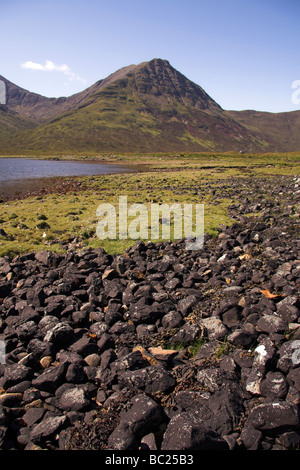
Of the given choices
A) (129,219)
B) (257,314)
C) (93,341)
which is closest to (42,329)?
(93,341)

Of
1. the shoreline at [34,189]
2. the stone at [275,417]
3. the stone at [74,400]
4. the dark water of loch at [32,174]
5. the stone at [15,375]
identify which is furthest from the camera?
the dark water of loch at [32,174]

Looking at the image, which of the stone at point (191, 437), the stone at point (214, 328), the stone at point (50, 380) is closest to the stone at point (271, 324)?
the stone at point (214, 328)

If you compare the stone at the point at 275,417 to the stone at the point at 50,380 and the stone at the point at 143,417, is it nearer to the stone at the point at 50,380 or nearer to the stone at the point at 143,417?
the stone at the point at 143,417

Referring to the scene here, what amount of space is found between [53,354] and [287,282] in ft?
27.6

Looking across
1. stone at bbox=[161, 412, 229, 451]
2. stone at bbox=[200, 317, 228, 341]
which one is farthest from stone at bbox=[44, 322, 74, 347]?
stone at bbox=[161, 412, 229, 451]

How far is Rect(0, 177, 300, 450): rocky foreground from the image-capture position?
543 cm

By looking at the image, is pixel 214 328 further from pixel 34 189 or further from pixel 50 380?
pixel 34 189

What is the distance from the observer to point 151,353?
776 cm

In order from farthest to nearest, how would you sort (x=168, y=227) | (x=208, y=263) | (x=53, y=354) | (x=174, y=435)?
1. (x=168, y=227)
2. (x=208, y=263)
3. (x=53, y=354)
4. (x=174, y=435)

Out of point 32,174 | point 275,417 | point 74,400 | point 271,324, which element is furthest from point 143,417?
point 32,174

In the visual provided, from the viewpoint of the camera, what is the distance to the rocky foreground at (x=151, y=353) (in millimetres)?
5430

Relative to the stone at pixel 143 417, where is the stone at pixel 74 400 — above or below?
below

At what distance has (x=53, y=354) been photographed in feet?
26.4

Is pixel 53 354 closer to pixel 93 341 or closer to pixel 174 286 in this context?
pixel 93 341
